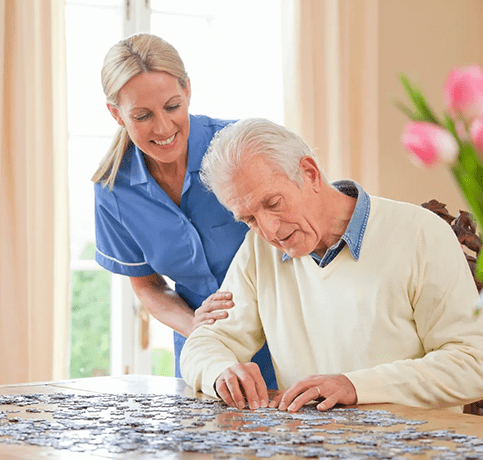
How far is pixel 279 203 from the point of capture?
76.0 inches

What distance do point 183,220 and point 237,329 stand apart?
0.51 m

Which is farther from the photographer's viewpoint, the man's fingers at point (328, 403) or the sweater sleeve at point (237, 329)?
the sweater sleeve at point (237, 329)

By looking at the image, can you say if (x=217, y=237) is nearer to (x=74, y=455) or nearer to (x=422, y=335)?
(x=422, y=335)

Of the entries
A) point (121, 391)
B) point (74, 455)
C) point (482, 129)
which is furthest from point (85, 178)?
point (482, 129)

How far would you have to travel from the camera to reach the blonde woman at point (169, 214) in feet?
7.72

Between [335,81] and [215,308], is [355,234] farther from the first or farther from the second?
[335,81]

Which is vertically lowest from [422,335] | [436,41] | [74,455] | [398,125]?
[74,455]

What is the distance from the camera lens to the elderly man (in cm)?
173

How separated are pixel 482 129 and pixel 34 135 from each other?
3323mm

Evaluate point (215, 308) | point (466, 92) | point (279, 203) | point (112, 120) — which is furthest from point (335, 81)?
point (466, 92)

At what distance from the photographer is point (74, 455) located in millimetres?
1258

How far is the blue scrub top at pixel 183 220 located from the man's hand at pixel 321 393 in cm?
79

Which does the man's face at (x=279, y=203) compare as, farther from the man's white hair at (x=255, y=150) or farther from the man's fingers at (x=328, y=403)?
the man's fingers at (x=328, y=403)

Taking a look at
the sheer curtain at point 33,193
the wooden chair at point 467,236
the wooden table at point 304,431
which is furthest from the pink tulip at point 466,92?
the sheer curtain at point 33,193
